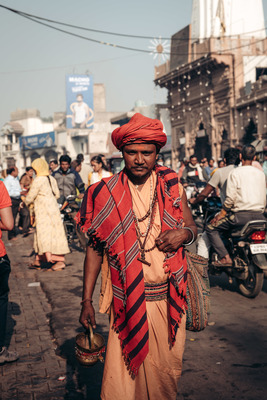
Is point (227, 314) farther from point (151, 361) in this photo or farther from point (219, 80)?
point (219, 80)

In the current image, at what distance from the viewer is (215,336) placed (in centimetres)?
491

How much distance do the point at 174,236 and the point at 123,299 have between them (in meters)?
0.41

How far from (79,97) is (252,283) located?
184ft

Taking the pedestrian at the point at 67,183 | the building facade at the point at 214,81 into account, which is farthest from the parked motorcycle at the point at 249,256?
the building facade at the point at 214,81

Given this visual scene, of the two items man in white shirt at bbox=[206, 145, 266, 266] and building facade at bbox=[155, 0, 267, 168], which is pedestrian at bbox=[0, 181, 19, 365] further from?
building facade at bbox=[155, 0, 267, 168]

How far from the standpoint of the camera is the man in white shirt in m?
6.18

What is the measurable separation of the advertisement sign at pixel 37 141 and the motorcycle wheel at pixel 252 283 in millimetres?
64357

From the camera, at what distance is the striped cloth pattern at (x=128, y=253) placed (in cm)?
255

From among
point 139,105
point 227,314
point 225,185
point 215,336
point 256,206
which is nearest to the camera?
point 215,336

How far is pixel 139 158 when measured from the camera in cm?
262

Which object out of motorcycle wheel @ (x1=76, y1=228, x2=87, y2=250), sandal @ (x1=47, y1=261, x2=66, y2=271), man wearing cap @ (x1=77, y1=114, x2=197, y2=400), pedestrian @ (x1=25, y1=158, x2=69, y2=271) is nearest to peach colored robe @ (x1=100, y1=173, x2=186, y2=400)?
man wearing cap @ (x1=77, y1=114, x2=197, y2=400)

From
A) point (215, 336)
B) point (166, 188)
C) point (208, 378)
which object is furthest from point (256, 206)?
point (166, 188)

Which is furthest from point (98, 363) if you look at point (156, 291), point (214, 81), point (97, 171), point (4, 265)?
point (214, 81)

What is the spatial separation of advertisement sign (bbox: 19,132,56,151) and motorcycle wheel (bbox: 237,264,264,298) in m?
64.4
